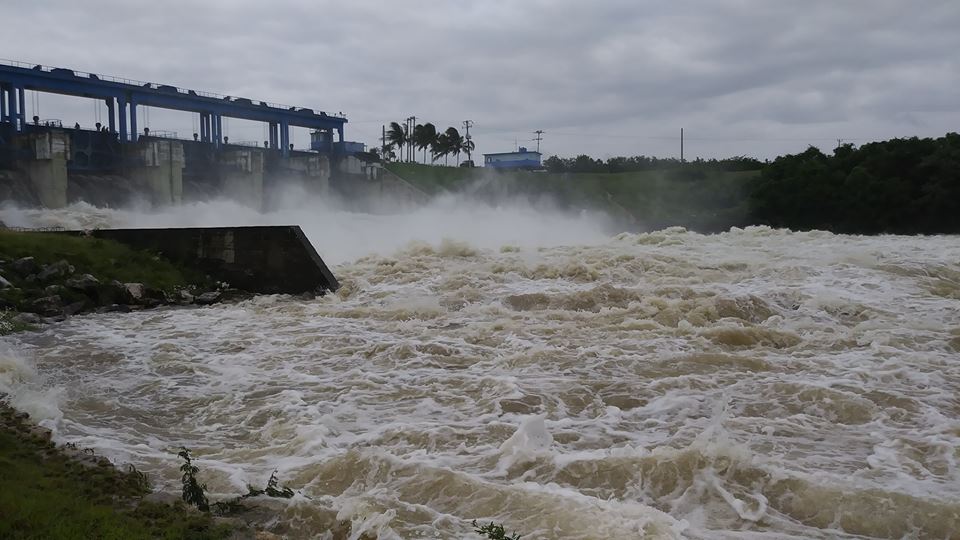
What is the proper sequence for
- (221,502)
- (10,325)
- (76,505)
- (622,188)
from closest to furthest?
(76,505) → (221,502) → (10,325) → (622,188)

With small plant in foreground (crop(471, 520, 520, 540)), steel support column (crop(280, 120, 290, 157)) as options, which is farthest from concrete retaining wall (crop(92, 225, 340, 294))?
steel support column (crop(280, 120, 290, 157))

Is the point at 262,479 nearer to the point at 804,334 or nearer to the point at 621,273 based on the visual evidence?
the point at 804,334

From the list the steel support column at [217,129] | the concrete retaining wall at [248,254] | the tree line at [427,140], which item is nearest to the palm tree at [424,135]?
the tree line at [427,140]

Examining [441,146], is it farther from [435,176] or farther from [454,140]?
[435,176]

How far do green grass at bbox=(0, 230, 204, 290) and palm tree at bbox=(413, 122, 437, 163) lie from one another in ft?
238

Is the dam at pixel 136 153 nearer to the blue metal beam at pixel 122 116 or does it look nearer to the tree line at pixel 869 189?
the blue metal beam at pixel 122 116

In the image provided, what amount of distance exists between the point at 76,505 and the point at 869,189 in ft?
157

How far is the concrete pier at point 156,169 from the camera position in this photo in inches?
1394

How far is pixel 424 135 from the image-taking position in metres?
88.3

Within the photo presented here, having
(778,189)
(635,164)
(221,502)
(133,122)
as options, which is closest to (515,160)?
(635,164)

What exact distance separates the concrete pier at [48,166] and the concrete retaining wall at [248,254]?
53.6ft

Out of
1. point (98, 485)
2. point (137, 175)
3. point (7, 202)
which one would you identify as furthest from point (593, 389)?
point (137, 175)

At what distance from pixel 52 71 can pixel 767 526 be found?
37529 millimetres

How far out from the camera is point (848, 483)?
19.3ft
